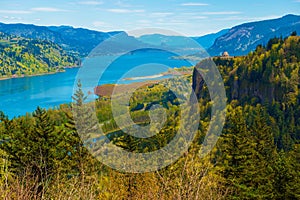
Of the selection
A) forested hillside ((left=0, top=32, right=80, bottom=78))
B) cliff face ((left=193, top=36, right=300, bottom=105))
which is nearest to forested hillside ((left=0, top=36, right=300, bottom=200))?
cliff face ((left=193, top=36, right=300, bottom=105))

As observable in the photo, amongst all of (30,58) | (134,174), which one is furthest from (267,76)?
(30,58)

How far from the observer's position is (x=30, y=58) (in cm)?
14512

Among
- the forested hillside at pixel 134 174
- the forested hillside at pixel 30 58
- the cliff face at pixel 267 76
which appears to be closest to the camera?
the forested hillside at pixel 134 174

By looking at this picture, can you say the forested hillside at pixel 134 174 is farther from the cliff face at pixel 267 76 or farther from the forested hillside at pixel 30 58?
the forested hillside at pixel 30 58

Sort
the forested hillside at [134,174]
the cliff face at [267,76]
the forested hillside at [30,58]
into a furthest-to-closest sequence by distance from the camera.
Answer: the forested hillside at [30,58], the cliff face at [267,76], the forested hillside at [134,174]

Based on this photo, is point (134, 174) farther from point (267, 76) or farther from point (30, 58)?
point (30, 58)

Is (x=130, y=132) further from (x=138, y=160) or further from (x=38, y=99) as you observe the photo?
(x=38, y=99)

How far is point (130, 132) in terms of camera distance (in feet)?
43.5

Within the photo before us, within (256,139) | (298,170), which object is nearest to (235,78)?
(256,139)

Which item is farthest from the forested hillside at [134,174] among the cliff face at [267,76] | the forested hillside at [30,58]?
the forested hillside at [30,58]

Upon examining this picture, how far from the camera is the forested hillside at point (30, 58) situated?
416 ft

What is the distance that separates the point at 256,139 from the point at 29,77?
357 ft

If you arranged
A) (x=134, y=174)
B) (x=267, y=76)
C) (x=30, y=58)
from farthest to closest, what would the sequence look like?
(x=30, y=58)
(x=267, y=76)
(x=134, y=174)

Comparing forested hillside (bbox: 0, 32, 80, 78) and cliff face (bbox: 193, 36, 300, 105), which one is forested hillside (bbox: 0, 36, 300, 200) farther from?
forested hillside (bbox: 0, 32, 80, 78)
